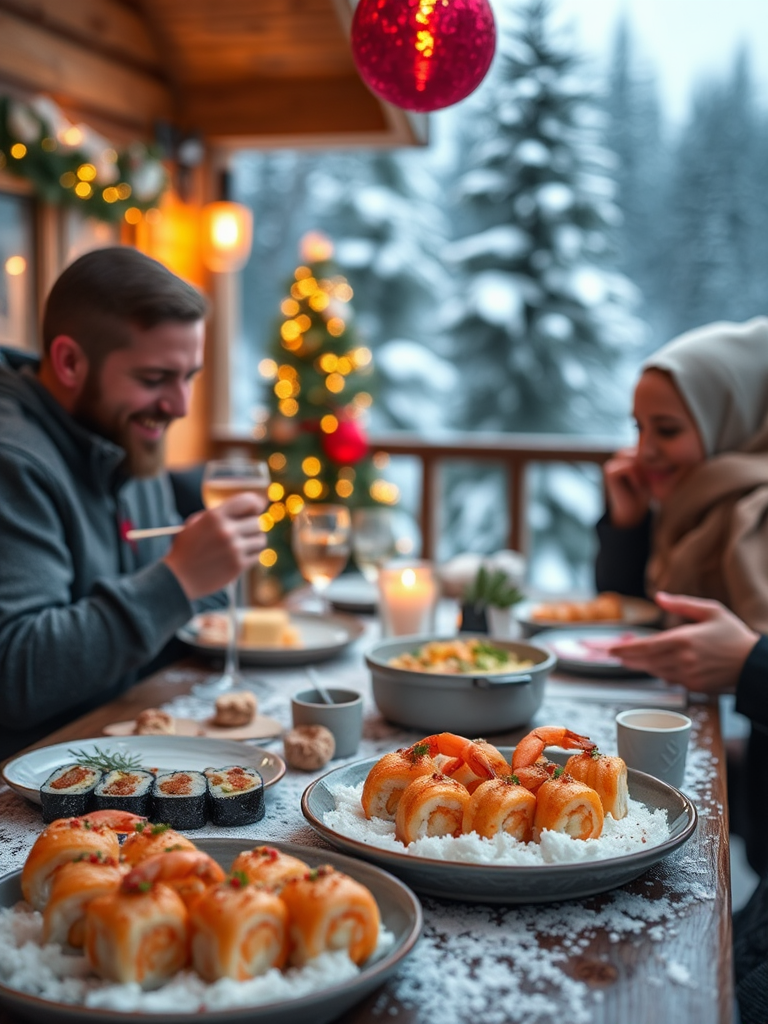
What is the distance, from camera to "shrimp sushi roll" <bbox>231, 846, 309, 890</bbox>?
0.74m

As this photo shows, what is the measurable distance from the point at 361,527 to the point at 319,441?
2838 mm

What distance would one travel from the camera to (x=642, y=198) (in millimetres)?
6551

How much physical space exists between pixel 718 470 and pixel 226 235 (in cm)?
330

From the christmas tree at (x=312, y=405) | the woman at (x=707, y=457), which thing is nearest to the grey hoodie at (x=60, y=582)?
the woman at (x=707, y=457)

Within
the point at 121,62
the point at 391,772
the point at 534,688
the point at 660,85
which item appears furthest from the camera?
the point at 660,85

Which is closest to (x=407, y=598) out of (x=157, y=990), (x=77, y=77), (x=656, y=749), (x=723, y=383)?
(x=656, y=749)

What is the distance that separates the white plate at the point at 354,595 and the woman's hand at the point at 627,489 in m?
0.62

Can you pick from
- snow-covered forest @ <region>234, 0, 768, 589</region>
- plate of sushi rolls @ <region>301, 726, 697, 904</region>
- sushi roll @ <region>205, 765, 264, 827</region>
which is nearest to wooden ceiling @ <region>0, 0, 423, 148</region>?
snow-covered forest @ <region>234, 0, 768, 589</region>

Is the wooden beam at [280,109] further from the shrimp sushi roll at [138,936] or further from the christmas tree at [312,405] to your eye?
the shrimp sushi roll at [138,936]

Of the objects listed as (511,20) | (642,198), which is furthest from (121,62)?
(642,198)

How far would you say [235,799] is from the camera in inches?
40.7

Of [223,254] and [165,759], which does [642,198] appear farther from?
[165,759]

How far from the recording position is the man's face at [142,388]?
1796 mm

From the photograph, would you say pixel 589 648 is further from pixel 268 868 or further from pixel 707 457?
pixel 268 868
